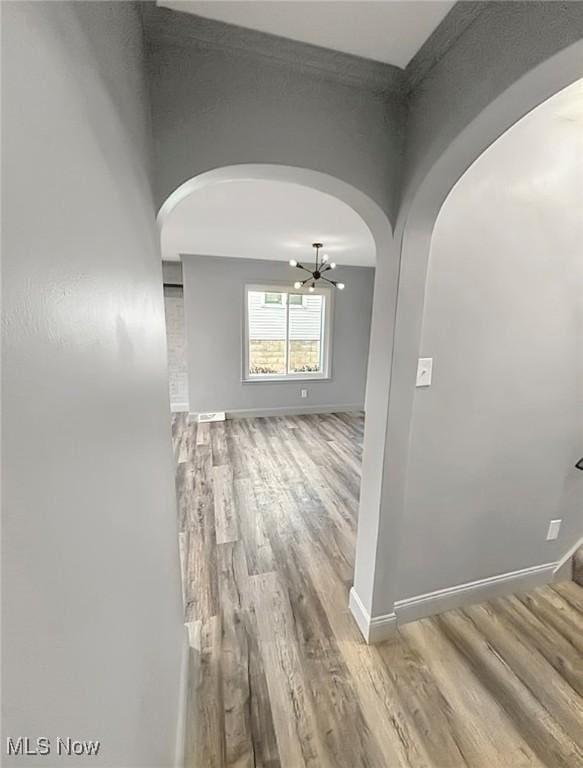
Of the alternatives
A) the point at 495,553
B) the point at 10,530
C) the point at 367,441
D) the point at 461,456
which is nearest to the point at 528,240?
the point at 461,456

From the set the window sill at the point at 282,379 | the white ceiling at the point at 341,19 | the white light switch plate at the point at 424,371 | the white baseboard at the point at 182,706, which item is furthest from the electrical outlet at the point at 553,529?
the window sill at the point at 282,379

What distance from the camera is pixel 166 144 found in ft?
3.25

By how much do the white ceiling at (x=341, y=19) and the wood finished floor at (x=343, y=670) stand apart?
237 cm

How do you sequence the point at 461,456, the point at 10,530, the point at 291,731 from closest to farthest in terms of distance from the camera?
the point at 10,530 < the point at 291,731 < the point at 461,456

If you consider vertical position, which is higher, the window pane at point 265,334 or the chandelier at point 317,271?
the chandelier at point 317,271

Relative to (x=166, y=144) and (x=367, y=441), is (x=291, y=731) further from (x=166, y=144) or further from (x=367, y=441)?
(x=166, y=144)

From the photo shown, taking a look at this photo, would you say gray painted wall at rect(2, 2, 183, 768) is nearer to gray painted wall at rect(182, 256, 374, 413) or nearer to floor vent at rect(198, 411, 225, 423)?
gray painted wall at rect(182, 256, 374, 413)

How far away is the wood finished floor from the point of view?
1.17 metres

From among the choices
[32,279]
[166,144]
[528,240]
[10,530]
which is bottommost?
[10,530]

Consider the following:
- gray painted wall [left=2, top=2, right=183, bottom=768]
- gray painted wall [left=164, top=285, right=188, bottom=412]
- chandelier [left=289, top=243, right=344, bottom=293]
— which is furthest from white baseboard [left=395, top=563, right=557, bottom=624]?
gray painted wall [left=164, top=285, right=188, bottom=412]

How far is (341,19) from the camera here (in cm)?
89

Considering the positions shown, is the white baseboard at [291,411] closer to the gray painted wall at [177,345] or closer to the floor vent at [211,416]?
the floor vent at [211,416]

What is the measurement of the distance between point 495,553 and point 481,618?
0.34 meters

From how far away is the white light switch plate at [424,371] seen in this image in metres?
1.38
